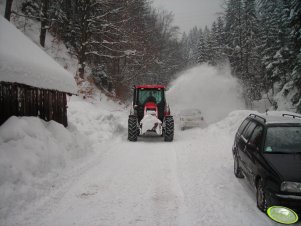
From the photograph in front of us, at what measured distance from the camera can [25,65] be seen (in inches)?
293

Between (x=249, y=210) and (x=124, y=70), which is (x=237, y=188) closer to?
(x=249, y=210)

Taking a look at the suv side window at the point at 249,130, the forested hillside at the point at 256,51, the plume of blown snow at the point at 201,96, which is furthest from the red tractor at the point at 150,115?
the forested hillside at the point at 256,51

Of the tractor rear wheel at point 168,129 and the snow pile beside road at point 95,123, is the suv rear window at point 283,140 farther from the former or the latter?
the tractor rear wheel at point 168,129

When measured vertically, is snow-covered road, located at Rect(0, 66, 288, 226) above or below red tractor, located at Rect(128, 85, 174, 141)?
below

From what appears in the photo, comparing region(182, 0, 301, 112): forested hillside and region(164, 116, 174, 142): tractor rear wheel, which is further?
region(182, 0, 301, 112): forested hillside

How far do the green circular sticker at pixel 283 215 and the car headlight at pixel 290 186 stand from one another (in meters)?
0.31

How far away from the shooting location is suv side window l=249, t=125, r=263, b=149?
6.08 m

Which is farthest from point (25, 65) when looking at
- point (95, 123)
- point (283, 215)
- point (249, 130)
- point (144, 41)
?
point (144, 41)

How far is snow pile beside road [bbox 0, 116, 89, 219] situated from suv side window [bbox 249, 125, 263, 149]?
4723 millimetres

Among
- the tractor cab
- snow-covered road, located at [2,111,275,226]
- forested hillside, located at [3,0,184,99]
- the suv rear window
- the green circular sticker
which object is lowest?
snow-covered road, located at [2,111,275,226]

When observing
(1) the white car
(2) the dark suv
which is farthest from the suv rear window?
(1) the white car

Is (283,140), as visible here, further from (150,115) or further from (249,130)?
(150,115)

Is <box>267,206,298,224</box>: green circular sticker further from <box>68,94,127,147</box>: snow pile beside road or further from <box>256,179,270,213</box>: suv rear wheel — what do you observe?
<box>68,94,127,147</box>: snow pile beside road

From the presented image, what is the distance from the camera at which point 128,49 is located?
2506 cm
